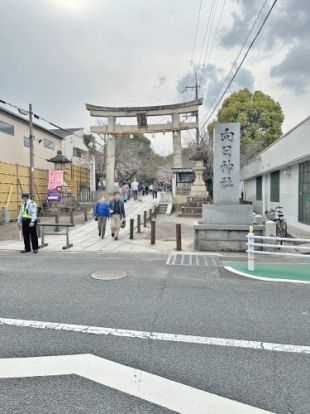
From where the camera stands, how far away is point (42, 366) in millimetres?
3029

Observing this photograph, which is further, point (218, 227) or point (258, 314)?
point (218, 227)

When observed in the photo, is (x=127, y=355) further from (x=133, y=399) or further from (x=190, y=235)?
(x=190, y=235)

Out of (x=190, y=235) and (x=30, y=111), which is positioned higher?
(x=30, y=111)

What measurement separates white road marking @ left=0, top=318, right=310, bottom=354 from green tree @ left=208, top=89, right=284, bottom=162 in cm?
2714

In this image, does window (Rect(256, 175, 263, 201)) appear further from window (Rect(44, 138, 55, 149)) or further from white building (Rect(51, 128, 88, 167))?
white building (Rect(51, 128, 88, 167))

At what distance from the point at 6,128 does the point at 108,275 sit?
63.3 ft

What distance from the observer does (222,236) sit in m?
9.35

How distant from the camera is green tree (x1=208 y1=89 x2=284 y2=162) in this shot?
2866 centimetres

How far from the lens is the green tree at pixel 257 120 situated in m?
28.7

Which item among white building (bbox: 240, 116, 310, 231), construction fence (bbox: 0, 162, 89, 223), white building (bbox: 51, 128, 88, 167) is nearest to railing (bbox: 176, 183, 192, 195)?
white building (bbox: 240, 116, 310, 231)

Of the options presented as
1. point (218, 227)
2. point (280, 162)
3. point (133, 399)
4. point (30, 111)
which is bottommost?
point (133, 399)

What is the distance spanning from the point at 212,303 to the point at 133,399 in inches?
99.9

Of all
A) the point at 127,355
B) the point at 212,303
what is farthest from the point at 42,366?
the point at 212,303

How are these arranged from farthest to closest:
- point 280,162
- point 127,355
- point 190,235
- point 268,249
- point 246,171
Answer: point 246,171 < point 280,162 < point 190,235 < point 268,249 < point 127,355
